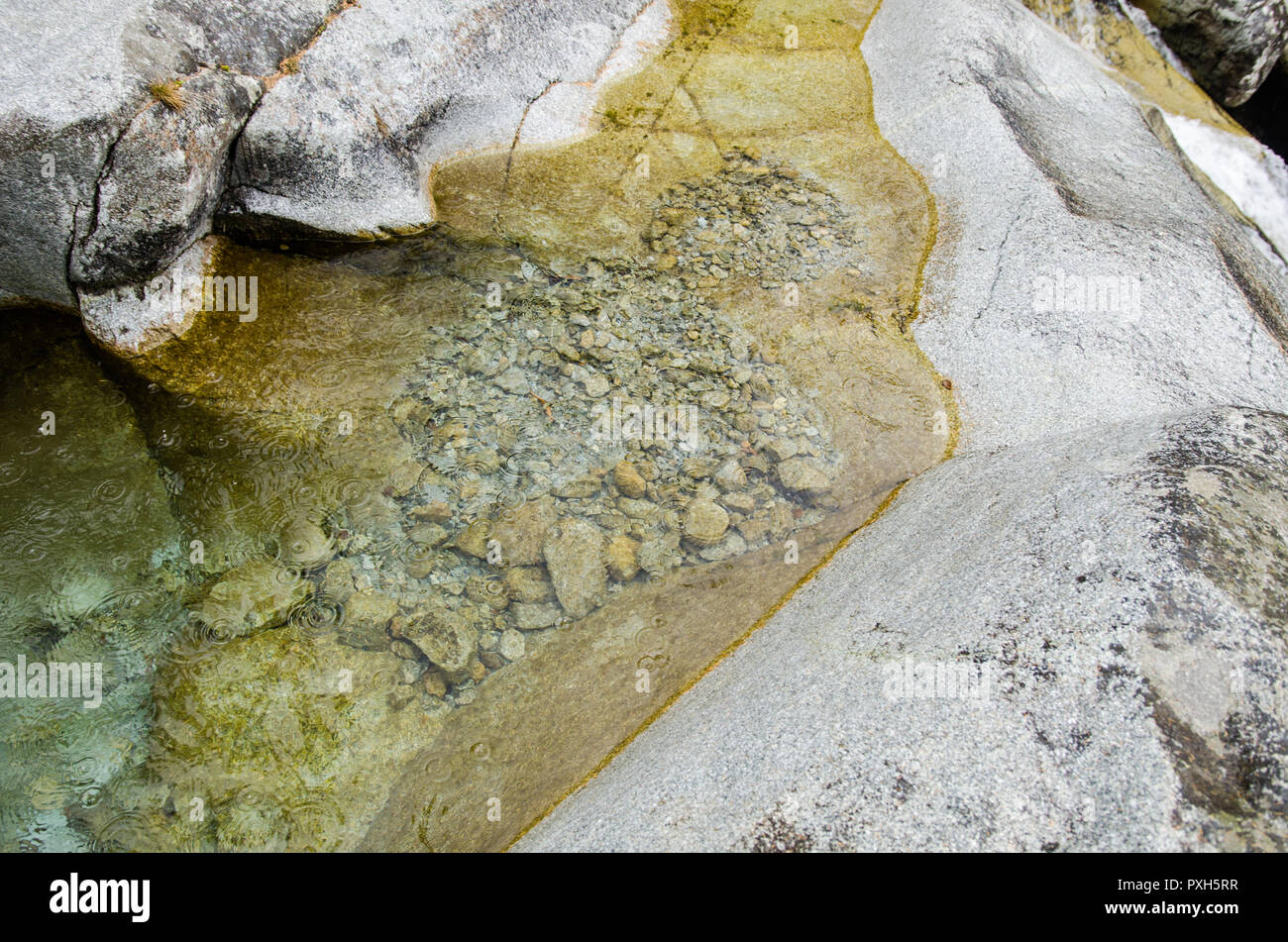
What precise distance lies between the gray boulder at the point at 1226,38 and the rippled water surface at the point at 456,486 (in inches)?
236

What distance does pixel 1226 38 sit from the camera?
394 inches

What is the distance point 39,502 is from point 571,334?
12.2 ft

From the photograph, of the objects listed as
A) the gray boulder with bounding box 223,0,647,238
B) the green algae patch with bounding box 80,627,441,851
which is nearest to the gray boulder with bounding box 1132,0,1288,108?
the gray boulder with bounding box 223,0,647,238

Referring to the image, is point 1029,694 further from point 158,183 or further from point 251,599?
point 158,183

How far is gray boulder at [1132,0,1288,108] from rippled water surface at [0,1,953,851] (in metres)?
6.00

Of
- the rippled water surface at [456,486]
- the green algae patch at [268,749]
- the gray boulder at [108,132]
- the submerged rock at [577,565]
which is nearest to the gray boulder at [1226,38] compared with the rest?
the rippled water surface at [456,486]

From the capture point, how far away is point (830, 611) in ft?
14.6

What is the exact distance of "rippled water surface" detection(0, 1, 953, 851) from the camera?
4.16 metres

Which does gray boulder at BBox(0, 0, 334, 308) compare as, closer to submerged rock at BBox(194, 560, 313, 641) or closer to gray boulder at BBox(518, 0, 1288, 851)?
submerged rock at BBox(194, 560, 313, 641)

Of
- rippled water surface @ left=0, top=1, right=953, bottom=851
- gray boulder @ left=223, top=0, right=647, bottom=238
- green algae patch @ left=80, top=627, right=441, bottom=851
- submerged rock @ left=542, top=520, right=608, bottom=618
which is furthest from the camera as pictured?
gray boulder @ left=223, top=0, right=647, bottom=238

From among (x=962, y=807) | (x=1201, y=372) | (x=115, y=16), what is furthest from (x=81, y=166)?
(x=1201, y=372)

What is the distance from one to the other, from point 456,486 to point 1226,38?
37.7 feet
